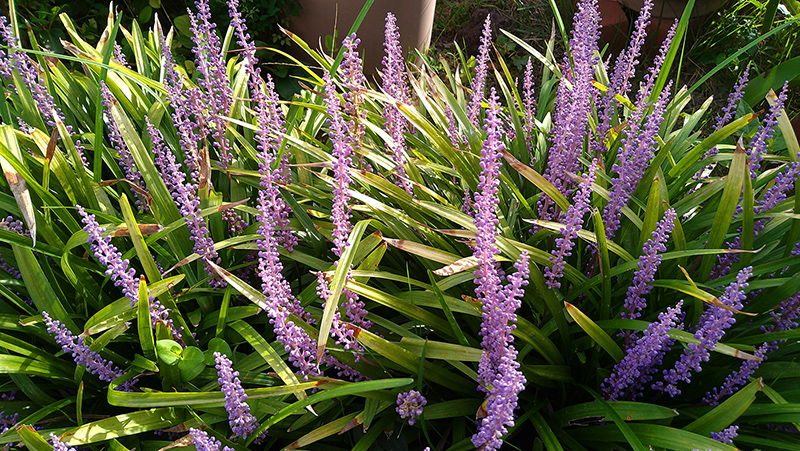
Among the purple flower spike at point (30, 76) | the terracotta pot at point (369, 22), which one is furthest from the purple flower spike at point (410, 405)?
the terracotta pot at point (369, 22)

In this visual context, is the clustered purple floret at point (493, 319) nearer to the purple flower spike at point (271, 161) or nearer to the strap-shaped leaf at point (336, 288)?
the strap-shaped leaf at point (336, 288)

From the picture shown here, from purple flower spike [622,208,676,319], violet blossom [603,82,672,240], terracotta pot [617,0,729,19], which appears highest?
terracotta pot [617,0,729,19]

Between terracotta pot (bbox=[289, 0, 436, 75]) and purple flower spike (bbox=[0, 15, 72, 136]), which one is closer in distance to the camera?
purple flower spike (bbox=[0, 15, 72, 136])

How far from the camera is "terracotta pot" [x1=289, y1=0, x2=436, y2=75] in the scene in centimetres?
436

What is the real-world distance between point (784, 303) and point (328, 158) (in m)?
1.77

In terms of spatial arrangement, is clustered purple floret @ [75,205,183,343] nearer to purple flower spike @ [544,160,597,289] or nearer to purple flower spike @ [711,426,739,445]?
purple flower spike @ [544,160,597,289]

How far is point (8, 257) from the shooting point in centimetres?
230

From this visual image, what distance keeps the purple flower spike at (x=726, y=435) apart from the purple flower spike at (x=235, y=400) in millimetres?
1334

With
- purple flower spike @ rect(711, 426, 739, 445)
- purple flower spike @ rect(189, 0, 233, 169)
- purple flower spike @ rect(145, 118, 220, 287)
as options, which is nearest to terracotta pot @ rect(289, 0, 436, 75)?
purple flower spike @ rect(189, 0, 233, 169)

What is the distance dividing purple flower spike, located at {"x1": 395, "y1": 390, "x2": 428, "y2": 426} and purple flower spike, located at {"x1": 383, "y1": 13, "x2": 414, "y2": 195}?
860 mm

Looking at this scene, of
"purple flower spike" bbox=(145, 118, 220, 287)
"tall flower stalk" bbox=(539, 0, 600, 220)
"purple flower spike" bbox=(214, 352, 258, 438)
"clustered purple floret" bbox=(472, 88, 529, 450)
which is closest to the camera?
"clustered purple floret" bbox=(472, 88, 529, 450)

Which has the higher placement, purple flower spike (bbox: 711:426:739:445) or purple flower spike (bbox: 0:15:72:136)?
purple flower spike (bbox: 0:15:72:136)

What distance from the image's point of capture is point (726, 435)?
1.56 meters

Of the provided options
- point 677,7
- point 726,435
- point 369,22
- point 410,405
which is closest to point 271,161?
point 410,405
